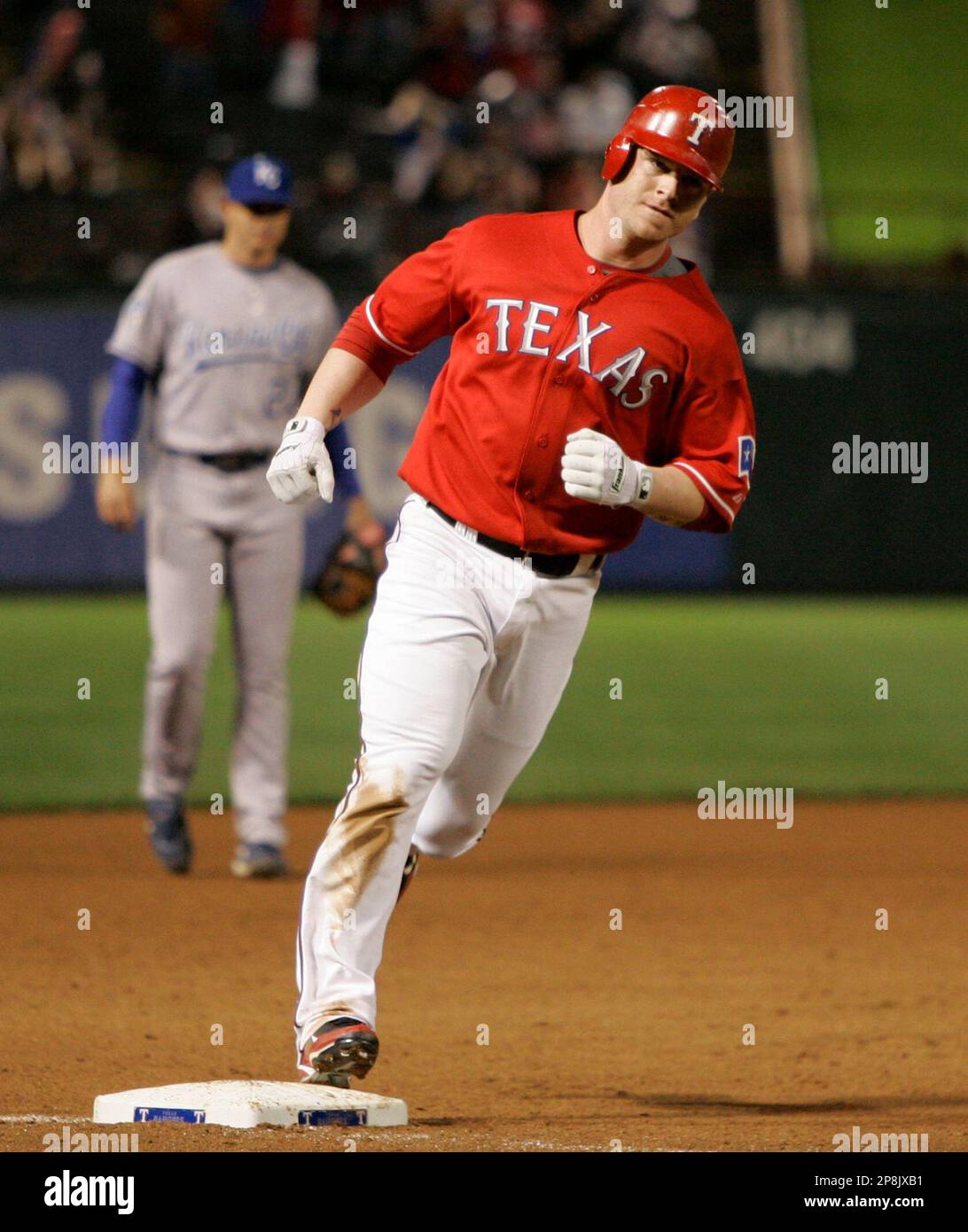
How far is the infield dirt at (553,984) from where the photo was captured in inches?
194

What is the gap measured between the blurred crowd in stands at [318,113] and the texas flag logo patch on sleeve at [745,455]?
45.4ft

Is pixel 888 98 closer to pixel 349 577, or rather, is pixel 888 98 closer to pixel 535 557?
pixel 349 577

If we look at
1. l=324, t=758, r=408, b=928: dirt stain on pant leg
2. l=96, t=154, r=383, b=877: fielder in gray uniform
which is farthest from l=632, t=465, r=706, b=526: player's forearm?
l=96, t=154, r=383, b=877: fielder in gray uniform

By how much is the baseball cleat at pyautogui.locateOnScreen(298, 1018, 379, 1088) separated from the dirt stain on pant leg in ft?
0.79

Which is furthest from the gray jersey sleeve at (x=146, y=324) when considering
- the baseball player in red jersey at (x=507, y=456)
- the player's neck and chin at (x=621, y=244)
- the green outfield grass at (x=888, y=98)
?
the green outfield grass at (x=888, y=98)

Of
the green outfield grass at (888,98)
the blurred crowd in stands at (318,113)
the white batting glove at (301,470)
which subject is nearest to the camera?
the white batting glove at (301,470)

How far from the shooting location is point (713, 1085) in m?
5.33

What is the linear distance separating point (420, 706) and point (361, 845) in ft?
1.15

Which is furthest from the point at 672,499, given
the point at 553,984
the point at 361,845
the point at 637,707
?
the point at 637,707

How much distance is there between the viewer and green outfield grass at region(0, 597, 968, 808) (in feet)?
35.9

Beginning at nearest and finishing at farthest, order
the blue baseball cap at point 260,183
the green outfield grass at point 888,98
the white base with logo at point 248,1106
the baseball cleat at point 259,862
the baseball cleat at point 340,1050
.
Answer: the white base with logo at point 248,1106
the baseball cleat at point 340,1050
the blue baseball cap at point 260,183
the baseball cleat at point 259,862
the green outfield grass at point 888,98

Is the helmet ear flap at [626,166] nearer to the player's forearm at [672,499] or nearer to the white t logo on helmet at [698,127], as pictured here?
the white t logo on helmet at [698,127]

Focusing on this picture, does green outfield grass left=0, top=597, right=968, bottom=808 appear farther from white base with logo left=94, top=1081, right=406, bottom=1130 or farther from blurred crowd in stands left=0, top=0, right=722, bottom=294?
white base with logo left=94, top=1081, right=406, bottom=1130

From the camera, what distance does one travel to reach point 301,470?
4.70m
